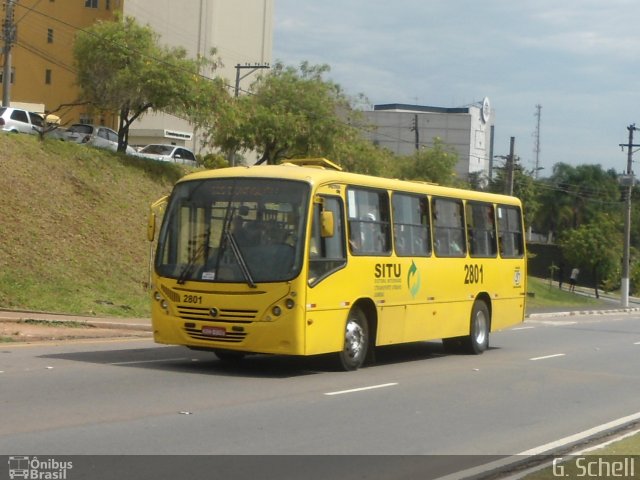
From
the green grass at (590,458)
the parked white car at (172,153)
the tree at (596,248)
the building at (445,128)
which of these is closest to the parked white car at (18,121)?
the parked white car at (172,153)

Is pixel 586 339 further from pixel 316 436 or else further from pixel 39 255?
pixel 316 436

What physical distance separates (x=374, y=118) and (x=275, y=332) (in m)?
102

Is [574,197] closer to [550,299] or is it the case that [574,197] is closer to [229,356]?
[550,299]

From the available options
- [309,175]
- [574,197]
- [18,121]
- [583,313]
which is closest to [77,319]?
[309,175]

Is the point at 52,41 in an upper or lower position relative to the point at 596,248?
upper

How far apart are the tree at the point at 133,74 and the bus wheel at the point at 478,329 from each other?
18.7m

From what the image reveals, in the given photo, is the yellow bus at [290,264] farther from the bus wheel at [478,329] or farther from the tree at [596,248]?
the tree at [596,248]

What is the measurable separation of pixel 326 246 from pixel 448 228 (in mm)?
4948

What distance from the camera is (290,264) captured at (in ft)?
49.0

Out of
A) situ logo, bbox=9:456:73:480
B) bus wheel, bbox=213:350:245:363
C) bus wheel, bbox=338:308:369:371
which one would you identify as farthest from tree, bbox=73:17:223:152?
situ logo, bbox=9:456:73:480

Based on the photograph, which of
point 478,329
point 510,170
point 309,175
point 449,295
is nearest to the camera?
point 309,175

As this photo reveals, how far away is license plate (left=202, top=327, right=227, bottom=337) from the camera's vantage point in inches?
593

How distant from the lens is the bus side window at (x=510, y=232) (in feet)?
73.8

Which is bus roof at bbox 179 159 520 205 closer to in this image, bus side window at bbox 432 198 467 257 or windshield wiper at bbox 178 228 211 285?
bus side window at bbox 432 198 467 257
